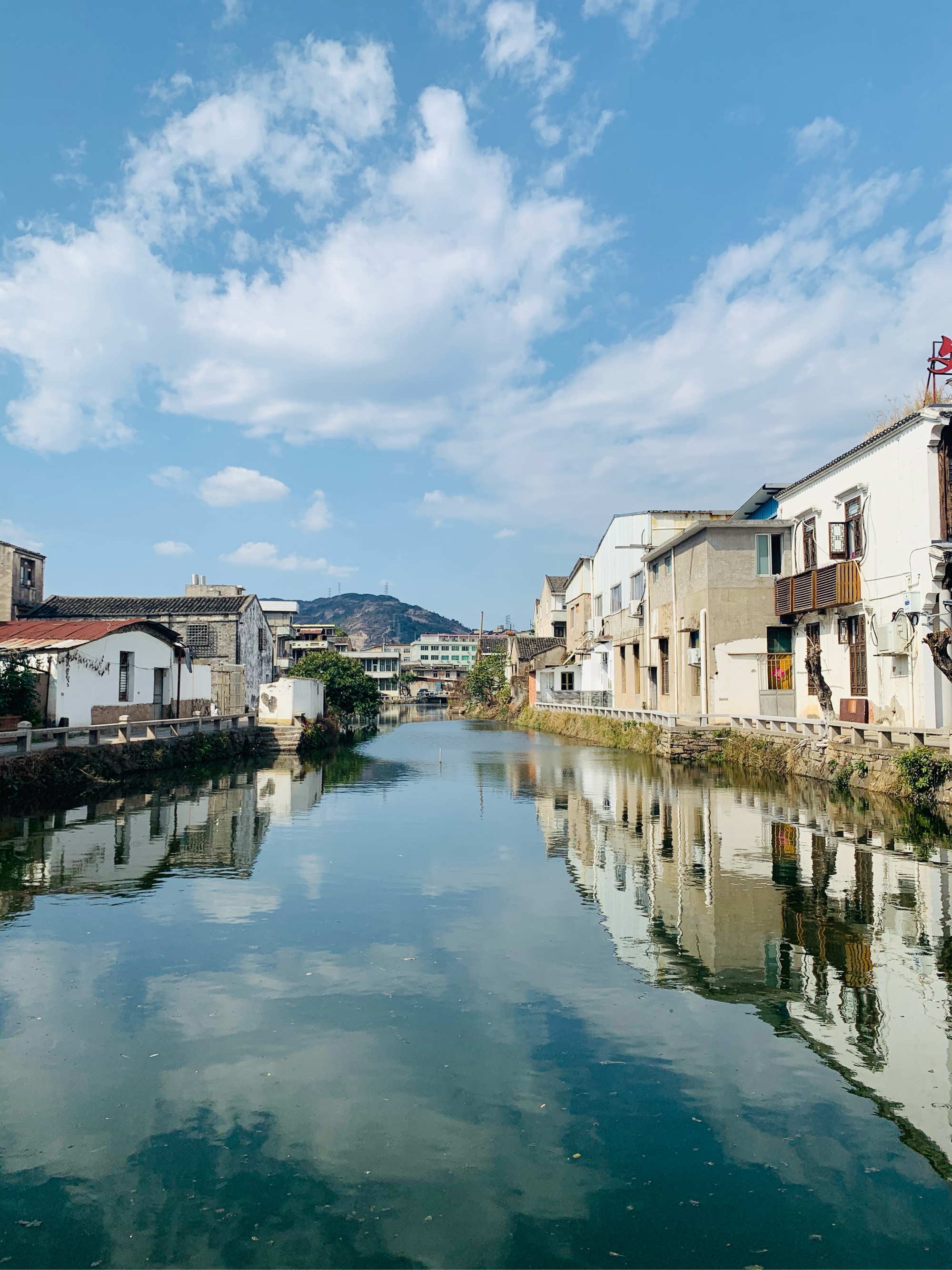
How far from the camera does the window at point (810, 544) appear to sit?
27.3 meters

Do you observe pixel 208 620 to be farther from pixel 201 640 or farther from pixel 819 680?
pixel 819 680

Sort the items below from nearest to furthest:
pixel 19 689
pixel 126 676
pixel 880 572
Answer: pixel 880 572 < pixel 19 689 < pixel 126 676

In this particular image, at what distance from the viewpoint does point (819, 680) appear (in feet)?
84.3

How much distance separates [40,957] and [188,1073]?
12.0 feet

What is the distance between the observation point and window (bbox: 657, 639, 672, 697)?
124 ft

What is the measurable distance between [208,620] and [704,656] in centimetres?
2748

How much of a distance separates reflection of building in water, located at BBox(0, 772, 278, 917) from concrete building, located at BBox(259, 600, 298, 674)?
189 feet

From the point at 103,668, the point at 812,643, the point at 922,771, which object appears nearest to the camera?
the point at 922,771

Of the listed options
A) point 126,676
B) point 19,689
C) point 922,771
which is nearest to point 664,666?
point 922,771

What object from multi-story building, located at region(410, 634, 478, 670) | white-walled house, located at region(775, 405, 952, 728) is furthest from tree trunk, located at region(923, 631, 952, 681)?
multi-story building, located at region(410, 634, 478, 670)

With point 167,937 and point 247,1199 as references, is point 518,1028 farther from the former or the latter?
point 167,937

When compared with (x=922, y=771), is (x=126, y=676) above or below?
above

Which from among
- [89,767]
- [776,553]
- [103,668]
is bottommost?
[89,767]

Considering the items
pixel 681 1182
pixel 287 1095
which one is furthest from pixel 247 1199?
pixel 681 1182
